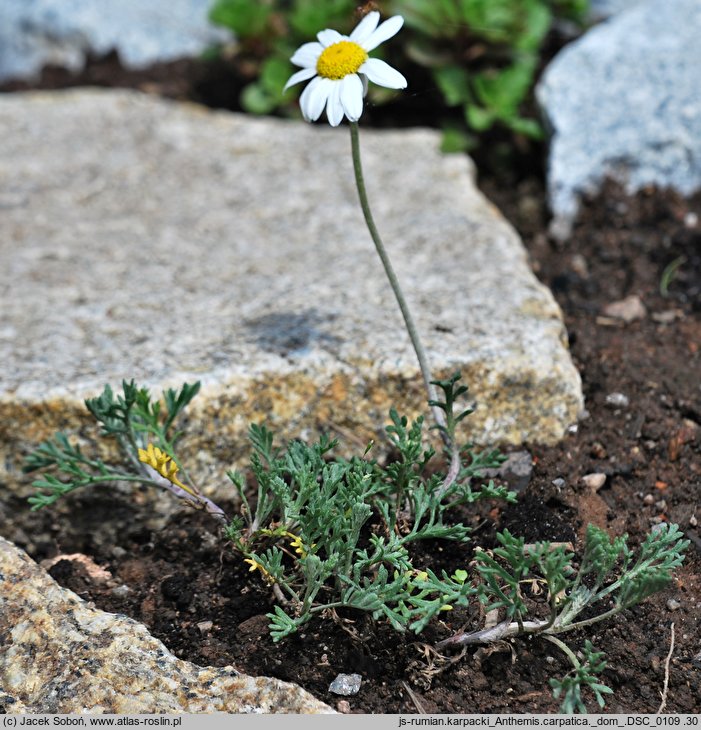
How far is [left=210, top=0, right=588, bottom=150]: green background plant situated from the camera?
421 centimetres

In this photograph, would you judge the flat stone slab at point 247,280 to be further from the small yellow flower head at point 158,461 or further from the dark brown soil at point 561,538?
the small yellow flower head at point 158,461

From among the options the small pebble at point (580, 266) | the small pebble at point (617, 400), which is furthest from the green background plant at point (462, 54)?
the small pebble at point (617, 400)

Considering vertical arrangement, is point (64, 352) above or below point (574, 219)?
below

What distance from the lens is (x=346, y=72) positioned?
2.14 meters

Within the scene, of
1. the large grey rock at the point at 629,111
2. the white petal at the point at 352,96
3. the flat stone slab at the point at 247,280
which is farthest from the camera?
the large grey rock at the point at 629,111

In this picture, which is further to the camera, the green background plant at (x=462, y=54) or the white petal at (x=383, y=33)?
the green background plant at (x=462, y=54)

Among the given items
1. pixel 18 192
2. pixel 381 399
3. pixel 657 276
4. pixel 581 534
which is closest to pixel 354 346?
pixel 381 399

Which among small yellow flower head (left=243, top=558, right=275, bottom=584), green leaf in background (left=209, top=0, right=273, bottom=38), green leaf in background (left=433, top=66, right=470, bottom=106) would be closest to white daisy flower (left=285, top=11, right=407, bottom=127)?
small yellow flower head (left=243, top=558, right=275, bottom=584)

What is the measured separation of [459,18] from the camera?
4223mm

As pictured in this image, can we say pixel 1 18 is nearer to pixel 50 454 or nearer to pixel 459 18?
pixel 459 18

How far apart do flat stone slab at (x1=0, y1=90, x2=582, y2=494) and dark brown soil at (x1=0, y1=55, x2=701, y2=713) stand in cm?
21

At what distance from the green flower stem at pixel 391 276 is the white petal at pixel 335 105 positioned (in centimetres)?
4

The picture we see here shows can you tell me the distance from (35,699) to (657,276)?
2605 millimetres

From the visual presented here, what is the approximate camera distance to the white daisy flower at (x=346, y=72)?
2.09 metres
